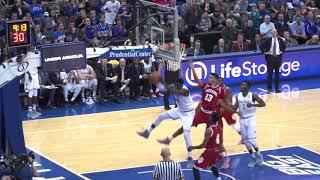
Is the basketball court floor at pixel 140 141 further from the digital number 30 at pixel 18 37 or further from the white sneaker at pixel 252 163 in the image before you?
the digital number 30 at pixel 18 37

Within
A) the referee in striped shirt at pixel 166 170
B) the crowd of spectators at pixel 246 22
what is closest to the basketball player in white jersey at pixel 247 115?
the referee in striped shirt at pixel 166 170

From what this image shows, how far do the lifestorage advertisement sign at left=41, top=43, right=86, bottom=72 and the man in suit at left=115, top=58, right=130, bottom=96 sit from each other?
8.13 m

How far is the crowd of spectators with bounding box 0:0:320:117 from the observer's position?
24.3m

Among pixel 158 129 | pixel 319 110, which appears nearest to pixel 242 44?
pixel 319 110

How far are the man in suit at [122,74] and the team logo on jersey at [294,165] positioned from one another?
6.73 metres

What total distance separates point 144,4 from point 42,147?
14.5 ft

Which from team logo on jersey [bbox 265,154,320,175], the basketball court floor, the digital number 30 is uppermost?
the digital number 30

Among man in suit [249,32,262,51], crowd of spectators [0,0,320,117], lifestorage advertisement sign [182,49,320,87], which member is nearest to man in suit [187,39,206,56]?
crowd of spectators [0,0,320,117]

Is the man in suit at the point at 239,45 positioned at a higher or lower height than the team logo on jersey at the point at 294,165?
higher

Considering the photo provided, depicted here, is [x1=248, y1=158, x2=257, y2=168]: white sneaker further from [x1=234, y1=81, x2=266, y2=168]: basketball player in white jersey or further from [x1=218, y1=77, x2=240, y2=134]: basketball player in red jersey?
[x1=218, y1=77, x2=240, y2=134]: basketball player in red jersey

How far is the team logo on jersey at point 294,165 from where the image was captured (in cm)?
1816

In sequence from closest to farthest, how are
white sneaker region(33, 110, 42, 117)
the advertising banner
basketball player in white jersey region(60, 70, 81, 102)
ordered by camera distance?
the advertising banner < white sneaker region(33, 110, 42, 117) < basketball player in white jersey region(60, 70, 81, 102)

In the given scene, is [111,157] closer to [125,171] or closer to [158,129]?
[125,171]

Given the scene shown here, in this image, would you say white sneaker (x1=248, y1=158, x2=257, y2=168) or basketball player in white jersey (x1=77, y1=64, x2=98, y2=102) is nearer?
white sneaker (x1=248, y1=158, x2=257, y2=168)
